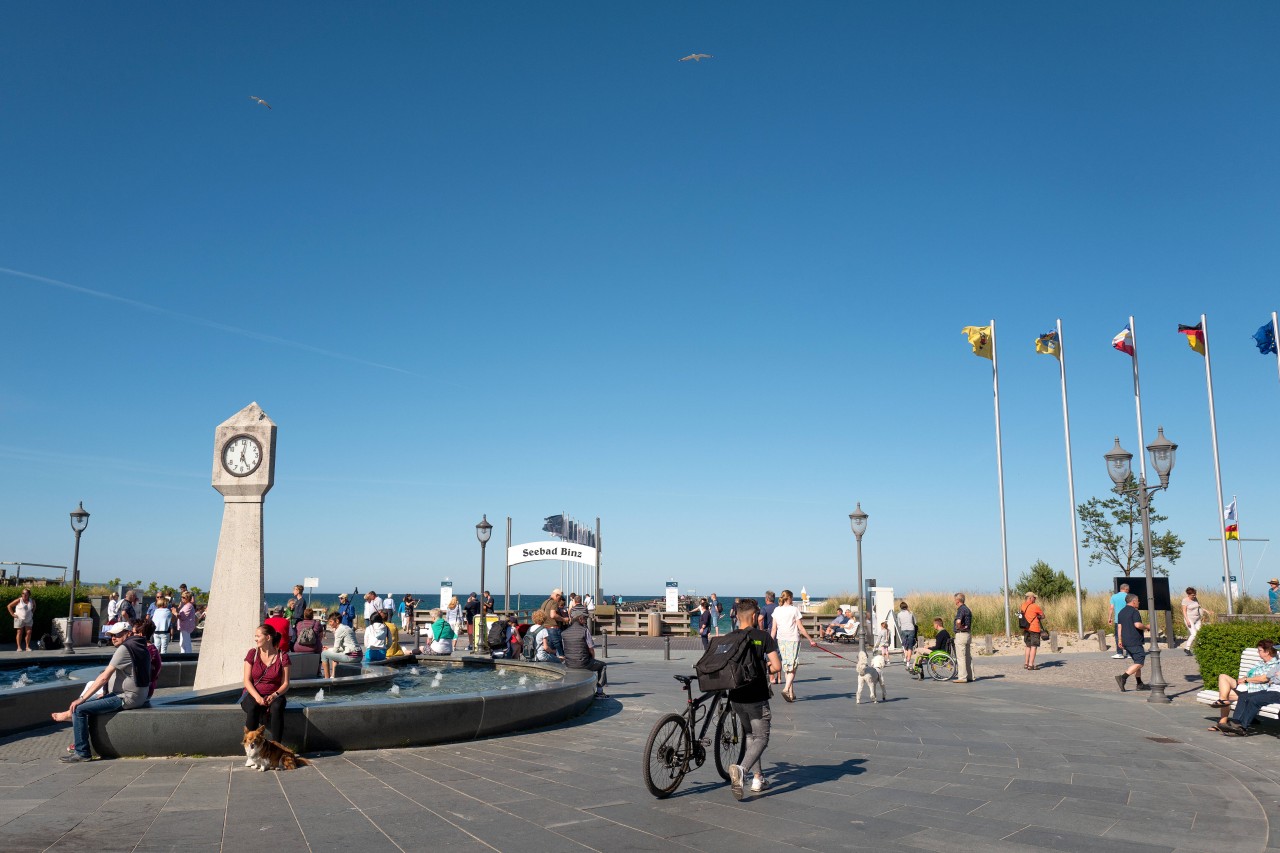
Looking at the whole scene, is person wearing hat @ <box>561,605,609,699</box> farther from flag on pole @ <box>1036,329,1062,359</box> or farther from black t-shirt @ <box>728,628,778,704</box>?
flag on pole @ <box>1036,329,1062,359</box>

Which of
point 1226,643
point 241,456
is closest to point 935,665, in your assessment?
point 1226,643

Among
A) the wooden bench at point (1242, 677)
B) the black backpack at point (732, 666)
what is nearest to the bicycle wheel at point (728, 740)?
the black backpack at point (732, 666)

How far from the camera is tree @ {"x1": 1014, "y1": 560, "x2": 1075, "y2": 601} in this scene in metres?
37.2

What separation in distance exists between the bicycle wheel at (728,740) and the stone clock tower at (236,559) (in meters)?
7.99

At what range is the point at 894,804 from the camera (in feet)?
24.7

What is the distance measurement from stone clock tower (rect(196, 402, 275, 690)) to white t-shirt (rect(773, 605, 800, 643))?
27.3 ft

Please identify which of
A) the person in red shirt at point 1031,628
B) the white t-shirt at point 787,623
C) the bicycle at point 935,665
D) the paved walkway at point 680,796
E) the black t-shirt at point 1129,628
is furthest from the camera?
the person in red shirt at point 1031,628

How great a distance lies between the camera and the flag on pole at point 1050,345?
97.7 ft

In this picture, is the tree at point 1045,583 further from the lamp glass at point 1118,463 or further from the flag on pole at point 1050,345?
the lamp glass at point 1118,463

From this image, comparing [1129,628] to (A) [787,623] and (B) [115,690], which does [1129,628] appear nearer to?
(A) [787,623]

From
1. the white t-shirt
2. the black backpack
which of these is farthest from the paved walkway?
the white t-shirt

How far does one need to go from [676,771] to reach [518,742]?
3.12 metres

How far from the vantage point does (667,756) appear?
25.2ft

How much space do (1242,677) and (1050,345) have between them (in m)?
19.4
